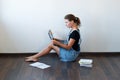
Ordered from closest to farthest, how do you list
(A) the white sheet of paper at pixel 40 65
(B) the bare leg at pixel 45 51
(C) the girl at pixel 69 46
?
Answer: (A) the white sheet of paper at pixel 40 65 → (C) the girl at pixel 69 46 → (B) the bare leg at pixel 45 51

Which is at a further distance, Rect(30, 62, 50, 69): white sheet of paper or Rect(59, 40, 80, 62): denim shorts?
Rect(59, 40, 80, 62): denim shorts

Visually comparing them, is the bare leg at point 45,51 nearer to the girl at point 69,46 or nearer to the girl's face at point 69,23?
the girl at point 69,46

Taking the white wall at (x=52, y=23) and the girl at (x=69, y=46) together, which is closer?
the girl at (x=69, y=46)

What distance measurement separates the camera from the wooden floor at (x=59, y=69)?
3.32 m

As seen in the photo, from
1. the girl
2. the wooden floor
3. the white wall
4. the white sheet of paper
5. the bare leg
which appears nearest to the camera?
the wooden floor

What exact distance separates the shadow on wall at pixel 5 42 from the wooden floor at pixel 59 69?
13cm

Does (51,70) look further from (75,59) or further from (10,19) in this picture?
(10,19)

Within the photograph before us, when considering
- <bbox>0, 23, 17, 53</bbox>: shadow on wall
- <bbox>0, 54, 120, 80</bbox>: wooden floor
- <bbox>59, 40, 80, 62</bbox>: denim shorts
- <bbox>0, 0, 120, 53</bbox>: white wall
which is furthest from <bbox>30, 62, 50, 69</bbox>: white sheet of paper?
<bbox>0, 23, 17, 53</bbox>: shadow on wall

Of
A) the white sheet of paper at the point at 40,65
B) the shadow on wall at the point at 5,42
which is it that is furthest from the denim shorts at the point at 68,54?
the shadow on wall at the point at 5,42

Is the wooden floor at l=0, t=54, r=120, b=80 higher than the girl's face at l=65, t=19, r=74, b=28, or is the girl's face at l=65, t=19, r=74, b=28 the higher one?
the girl's face at l=65, t=19, r=74, b=28

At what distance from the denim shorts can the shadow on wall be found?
35.2 inches

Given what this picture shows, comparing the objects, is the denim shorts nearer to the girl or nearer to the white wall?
the girl

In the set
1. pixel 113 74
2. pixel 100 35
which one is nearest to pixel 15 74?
pixel 113 74

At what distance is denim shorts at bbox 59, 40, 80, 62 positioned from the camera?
3943 mm
